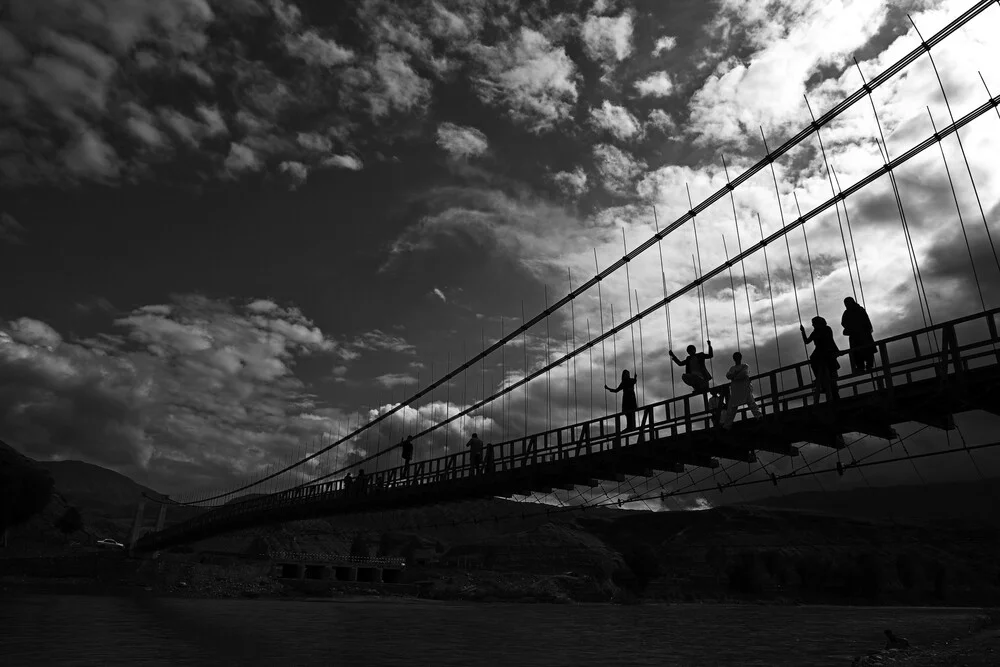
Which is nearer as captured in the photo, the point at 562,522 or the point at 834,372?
the point at 834,372

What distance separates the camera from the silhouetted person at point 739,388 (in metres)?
16.3

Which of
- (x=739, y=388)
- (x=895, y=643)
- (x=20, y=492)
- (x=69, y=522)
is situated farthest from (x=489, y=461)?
(x=69, y=522)

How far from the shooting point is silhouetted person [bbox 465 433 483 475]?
89.2ft

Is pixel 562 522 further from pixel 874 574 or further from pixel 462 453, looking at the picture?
pixel 462 453

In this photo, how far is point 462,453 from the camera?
27.9 metres

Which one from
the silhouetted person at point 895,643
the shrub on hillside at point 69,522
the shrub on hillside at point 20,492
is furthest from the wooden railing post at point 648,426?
the shrub on hillside at point 69,522

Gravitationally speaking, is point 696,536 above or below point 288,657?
above

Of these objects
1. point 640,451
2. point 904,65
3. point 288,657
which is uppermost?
point 904,65

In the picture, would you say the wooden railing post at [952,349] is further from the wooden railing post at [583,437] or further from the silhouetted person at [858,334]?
the wooden railing post at [583,437]

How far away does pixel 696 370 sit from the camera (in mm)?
17875

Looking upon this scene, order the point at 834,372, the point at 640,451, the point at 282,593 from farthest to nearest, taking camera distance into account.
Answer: the point at 282,593, the point at 640,451, the point at 834,372

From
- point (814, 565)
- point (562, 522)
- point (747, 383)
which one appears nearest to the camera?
point (747, 383)

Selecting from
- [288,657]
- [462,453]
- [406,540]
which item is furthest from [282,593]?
[406,540]

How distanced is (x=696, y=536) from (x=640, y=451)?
16279 centimetres
